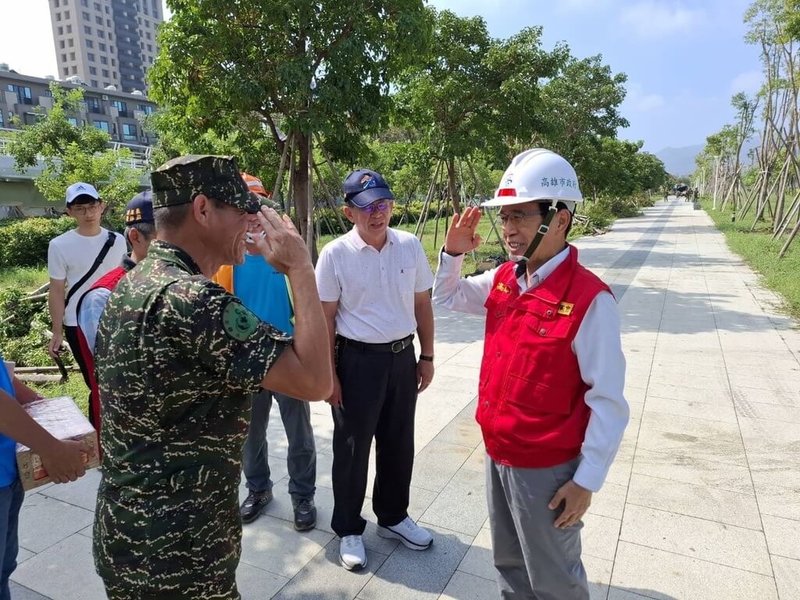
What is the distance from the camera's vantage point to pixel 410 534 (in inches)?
101

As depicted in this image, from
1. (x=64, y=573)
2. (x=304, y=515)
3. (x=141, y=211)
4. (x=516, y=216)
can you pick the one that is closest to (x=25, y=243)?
(x=64, y=573)

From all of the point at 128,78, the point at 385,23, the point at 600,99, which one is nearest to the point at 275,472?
the point at 385,23

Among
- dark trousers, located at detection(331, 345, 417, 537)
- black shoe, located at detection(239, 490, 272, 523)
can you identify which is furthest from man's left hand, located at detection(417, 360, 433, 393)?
black shoe, located at detection(239, 490, 272, 523)

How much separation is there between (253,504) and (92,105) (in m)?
63.1

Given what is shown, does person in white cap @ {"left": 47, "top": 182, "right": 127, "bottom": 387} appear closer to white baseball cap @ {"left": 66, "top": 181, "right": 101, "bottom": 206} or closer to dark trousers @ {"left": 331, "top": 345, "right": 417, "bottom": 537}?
white baseball cap @ {"left": 66, "top": 181, "right": 101, "bottom": 206}

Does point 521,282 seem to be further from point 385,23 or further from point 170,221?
point 385,23

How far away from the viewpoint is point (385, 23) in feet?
19.3

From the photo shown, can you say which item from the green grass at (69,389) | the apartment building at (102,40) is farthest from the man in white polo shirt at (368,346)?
the apartment building at (102,40)

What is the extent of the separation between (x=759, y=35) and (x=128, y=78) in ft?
270

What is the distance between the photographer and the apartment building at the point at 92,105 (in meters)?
48.2

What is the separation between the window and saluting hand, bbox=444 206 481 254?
6446cm

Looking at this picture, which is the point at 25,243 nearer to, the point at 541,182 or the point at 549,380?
the point at 541,182

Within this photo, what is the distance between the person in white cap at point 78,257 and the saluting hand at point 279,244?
270cm

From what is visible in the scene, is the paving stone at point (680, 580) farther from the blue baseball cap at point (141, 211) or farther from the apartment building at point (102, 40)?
the apartment building at point (102, 40)
